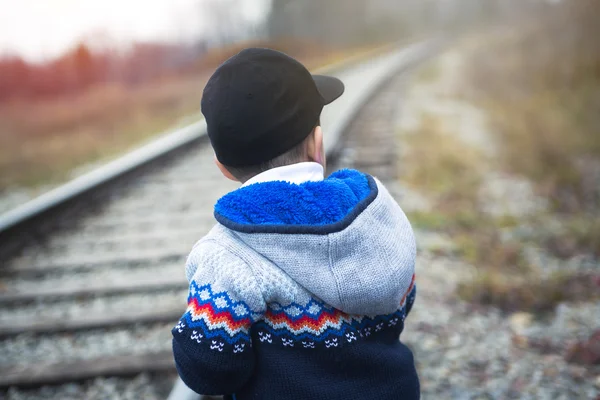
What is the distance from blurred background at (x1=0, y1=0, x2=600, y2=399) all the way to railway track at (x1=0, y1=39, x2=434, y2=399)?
1.34 metres

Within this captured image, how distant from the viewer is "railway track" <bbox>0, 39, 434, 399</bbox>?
249cm

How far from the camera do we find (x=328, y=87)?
4.79ft

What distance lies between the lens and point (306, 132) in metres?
1.31

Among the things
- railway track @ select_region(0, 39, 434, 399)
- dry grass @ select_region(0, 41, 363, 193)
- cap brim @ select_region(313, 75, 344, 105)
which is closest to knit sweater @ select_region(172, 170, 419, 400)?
cap brim @ select_region(313, 75, 344, 105)

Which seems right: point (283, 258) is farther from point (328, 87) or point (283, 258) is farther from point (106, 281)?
point (106, 281)

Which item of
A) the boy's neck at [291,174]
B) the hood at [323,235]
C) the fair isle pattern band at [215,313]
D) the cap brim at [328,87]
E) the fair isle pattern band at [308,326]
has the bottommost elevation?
the fair isle pattern band at [308,326]

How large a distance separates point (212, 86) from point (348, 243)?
51cm

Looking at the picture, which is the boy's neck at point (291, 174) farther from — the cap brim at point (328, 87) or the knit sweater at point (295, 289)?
the cap brim at point (328, 87)

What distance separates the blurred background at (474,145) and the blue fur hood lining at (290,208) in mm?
1700

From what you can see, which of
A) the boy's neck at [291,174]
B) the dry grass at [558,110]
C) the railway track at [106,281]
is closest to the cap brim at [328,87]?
the boy's neck at [291,174]

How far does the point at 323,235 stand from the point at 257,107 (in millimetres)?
345

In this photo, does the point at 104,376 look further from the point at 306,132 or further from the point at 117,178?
the point at 117,178

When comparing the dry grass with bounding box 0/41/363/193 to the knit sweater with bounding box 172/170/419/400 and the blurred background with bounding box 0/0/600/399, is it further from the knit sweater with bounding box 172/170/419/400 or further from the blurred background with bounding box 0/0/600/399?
the knit sweater with bounding box 172/170/419/400

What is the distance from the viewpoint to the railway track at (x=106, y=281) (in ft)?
8.18
